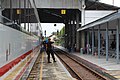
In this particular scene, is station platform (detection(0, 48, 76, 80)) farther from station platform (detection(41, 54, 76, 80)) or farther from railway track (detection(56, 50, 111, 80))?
railway track (detection(56, 50, 111, 80))

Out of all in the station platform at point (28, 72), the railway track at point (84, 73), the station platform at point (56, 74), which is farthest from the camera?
the railway track at point (84, 73)

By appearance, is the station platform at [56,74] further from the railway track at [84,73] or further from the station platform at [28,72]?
the railway track at [84,73]

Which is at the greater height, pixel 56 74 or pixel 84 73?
pixel 56 74

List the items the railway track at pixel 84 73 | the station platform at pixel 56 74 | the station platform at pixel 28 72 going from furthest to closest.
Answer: the railway track at pixel 84 73
the station platform at pixel 56 74
the station platform at pixel 28 72

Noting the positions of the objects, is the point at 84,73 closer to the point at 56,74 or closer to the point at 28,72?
the point at 56,74

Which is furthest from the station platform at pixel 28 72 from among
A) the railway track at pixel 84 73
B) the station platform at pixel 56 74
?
the railway track at pixel 84 73

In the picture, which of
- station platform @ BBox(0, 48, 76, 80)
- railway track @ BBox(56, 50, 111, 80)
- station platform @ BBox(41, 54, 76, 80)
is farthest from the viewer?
railway track @ BBox(56, 50, 111, 80)

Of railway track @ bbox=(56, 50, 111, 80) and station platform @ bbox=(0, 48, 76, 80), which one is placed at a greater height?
station platform @ bbox=(0, 48, 76, 80)

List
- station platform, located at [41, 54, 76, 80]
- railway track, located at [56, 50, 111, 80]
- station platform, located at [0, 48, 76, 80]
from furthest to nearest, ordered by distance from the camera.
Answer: railway track, located at [56, 50, 111, 80] → station platform, located at [41, 54, 76, 80] → station platform, located at [0, 48, 76, 80]

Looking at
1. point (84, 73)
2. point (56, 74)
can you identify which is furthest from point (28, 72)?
point (84, 73)

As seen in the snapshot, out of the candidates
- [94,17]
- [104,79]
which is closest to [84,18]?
[94,17]

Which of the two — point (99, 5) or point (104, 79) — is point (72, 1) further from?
point (104, 79)

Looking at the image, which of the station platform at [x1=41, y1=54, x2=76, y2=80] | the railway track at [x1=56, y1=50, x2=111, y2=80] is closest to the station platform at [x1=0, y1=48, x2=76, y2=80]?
the station platform at [x1=41, y1=54, x2=76, y2=80]

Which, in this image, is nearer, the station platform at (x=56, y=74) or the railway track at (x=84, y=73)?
the station platform at (x=56, y=74)
